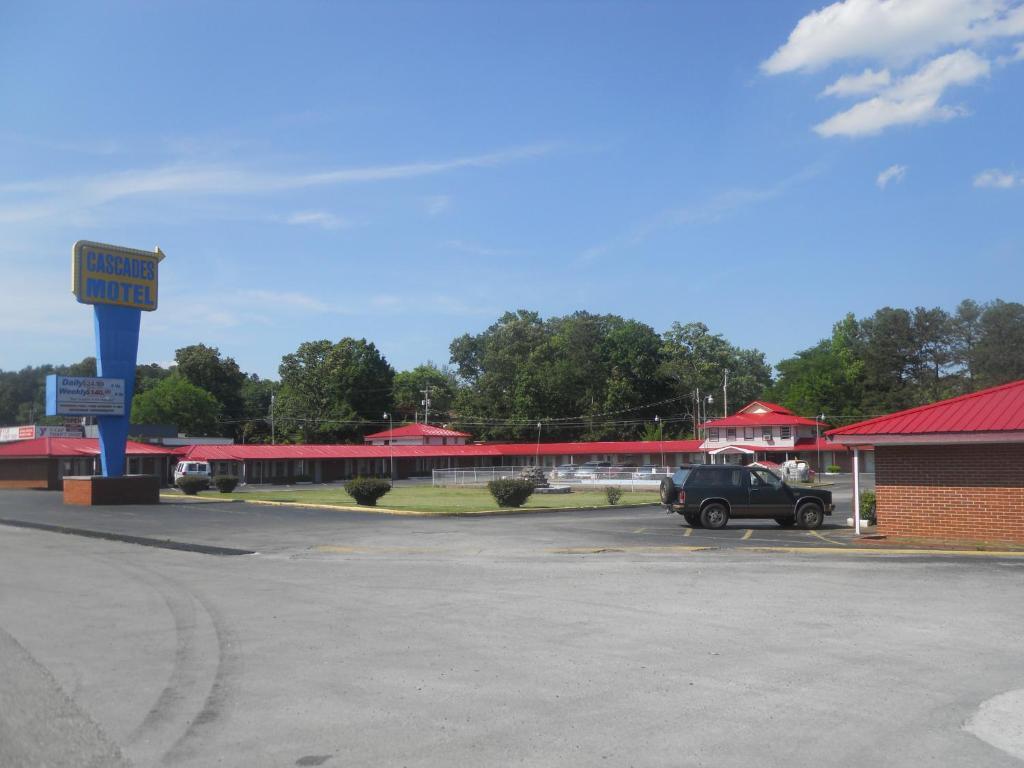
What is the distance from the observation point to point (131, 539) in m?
23.4

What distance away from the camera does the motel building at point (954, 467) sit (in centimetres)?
2014

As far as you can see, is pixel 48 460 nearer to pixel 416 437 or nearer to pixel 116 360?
pixel 116 360

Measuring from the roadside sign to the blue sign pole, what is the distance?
1.28ft

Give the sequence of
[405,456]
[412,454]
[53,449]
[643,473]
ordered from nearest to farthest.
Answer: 1. [643,473]
2. [53,449]
3. [412,454]
4. [405,456]

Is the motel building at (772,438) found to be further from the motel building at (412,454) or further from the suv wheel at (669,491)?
the suv wheel at (669,491)

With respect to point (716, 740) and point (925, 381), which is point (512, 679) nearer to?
point (716, 740)

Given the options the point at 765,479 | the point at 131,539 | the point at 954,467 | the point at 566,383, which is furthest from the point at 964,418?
the point at 566,383

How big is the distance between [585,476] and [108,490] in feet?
109

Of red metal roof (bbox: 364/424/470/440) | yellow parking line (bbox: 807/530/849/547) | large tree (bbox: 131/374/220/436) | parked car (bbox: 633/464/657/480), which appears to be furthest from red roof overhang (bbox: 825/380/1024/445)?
large tree (bbox: 131/374/220/436)

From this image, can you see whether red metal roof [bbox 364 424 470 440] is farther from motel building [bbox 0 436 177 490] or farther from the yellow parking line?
the yellow parking line

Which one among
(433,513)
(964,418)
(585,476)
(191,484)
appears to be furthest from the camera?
(585,476)

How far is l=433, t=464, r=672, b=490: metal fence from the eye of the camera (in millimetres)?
56312

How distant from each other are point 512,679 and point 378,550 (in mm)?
12574

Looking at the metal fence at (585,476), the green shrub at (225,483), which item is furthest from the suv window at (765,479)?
the green shrub at (225,483)
